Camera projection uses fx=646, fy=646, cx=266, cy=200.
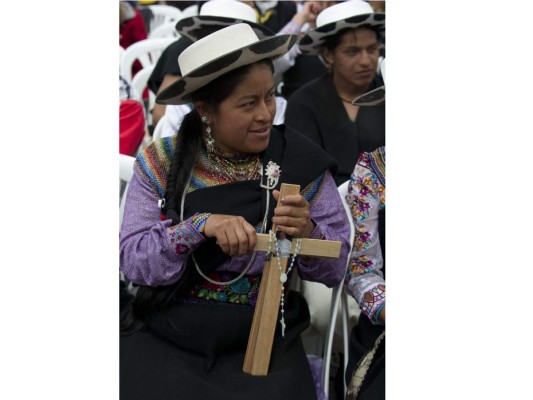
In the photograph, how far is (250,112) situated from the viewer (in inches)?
68.5

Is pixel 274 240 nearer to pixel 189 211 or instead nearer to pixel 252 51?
pixel 189 211

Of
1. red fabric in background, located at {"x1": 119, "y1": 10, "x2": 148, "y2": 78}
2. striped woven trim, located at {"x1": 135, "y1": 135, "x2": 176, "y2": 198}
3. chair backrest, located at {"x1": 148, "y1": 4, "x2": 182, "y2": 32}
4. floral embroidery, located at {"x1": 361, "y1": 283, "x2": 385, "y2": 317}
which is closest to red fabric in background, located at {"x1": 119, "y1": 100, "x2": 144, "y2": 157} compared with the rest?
striped woven trim, located at {"x1": 135, "y1": 135, "x2": 176, "y2": 198}

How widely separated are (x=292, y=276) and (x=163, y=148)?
55cm

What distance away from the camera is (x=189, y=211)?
181 cm

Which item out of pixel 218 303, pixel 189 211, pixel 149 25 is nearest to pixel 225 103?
pixel 189 211

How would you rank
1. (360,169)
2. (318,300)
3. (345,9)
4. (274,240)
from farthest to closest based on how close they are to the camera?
(345,9) < (318,300) < (360,169) < (274,240)

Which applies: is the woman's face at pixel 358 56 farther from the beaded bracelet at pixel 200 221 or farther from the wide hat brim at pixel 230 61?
the beaded bracelet at pixel 200 221

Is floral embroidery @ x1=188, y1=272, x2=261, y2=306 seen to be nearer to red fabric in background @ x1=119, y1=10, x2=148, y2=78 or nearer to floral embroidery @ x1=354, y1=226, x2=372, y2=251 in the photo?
floral embroidery @ x1=354, y1=226, x2=372, y2=251

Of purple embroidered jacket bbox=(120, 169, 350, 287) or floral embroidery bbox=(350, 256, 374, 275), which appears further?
floral embroidery bbox=(350, 256, 374, 275)

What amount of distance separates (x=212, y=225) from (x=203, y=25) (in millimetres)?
1757

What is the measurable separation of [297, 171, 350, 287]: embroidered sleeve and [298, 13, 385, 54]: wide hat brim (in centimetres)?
144

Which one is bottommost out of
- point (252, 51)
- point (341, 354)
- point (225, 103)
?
point (341, 354)

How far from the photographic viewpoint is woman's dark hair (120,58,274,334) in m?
1.75

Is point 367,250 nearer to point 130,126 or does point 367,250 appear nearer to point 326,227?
point 326,227
